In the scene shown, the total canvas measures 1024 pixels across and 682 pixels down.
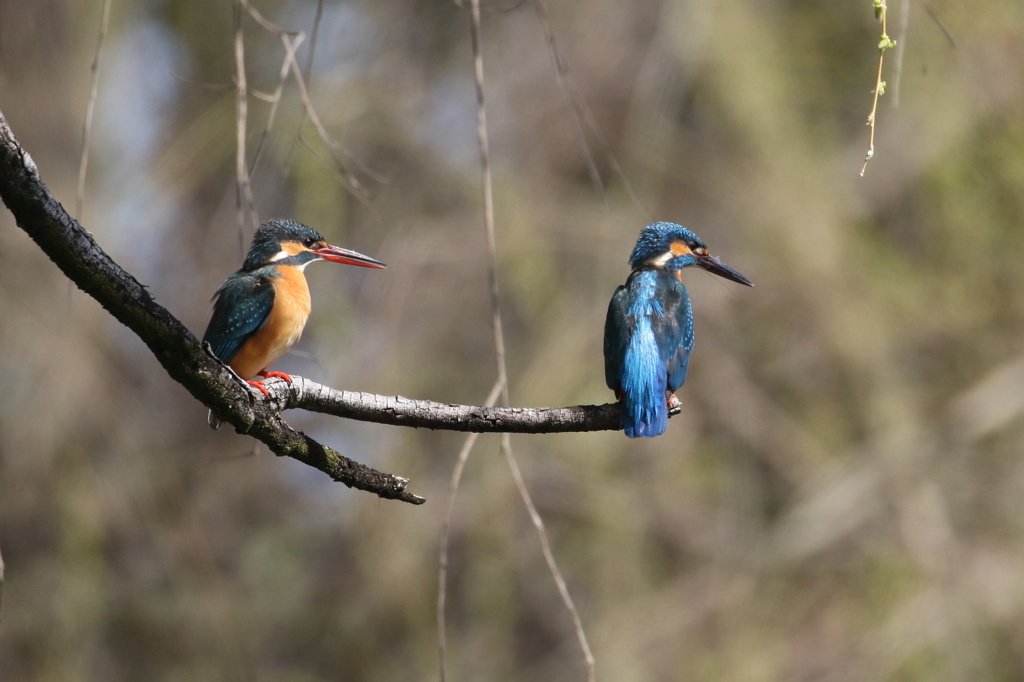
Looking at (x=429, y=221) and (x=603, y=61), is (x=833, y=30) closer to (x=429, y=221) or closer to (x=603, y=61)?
(x=603, y=61)

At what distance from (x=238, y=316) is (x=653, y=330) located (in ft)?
3.52

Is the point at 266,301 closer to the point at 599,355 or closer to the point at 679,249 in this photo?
the point at 679,249

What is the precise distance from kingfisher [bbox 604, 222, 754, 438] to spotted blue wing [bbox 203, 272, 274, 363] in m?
0.90

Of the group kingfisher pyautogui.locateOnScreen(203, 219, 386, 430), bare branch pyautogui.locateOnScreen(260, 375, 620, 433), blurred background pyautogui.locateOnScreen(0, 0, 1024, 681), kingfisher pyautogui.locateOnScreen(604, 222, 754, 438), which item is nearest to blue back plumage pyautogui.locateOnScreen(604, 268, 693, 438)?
kingfisher pyautogui.locateOnScreen(604, 222, 754, 438)

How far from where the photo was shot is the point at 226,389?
1.48m

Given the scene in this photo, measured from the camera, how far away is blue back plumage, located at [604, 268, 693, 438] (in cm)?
212

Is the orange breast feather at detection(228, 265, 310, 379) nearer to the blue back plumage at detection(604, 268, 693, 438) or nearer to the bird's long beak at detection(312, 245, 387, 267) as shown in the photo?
the bird's long beak at detection(312, 245, 387, 267)

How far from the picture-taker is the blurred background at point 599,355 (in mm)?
3818

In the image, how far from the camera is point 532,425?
1749 millimetres

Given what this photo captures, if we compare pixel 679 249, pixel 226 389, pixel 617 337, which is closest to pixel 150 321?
pixel 226 389

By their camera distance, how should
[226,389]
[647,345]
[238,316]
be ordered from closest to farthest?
[226,389]
[647,345]
[238,316]

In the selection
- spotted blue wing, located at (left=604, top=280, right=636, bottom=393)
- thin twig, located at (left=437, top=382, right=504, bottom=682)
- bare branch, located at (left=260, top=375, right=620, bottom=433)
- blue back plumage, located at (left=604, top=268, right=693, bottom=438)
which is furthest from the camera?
spotted blue wing, located at (left=604, top=280, right=636, bottom=393)

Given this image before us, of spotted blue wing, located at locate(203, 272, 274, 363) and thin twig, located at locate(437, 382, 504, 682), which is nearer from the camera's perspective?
thin twig, located at locate(437, 382, 504, 682)

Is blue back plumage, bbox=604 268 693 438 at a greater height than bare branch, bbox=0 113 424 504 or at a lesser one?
greater
